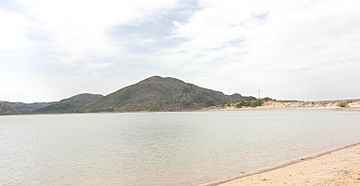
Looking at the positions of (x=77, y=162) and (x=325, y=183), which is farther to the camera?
(x=77, y=162)

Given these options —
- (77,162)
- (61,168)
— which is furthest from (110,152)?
(61,168)

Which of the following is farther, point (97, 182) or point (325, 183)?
point (97, 182)

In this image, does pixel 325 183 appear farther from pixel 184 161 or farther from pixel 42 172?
pixel 42 172

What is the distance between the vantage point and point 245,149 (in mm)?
38031

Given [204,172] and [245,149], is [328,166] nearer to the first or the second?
[204,172]

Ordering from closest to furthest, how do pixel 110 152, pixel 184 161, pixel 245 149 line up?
pixel 184 161 < pixel 245 149 < pixel 110 152

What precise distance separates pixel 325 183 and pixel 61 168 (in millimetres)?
20782

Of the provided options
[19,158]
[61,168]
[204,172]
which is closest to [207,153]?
[204,172]

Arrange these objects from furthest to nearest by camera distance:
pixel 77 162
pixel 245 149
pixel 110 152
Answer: pixel 110 152, pixel 245 149, pixel 77 162

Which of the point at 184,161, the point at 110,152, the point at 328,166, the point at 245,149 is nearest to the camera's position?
the point at 328,166

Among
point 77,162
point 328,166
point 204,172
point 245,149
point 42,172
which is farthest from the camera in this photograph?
point 245,149

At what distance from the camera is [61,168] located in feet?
102

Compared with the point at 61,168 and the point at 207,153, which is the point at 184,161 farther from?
the point at 61,168

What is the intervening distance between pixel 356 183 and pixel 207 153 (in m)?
19.9
